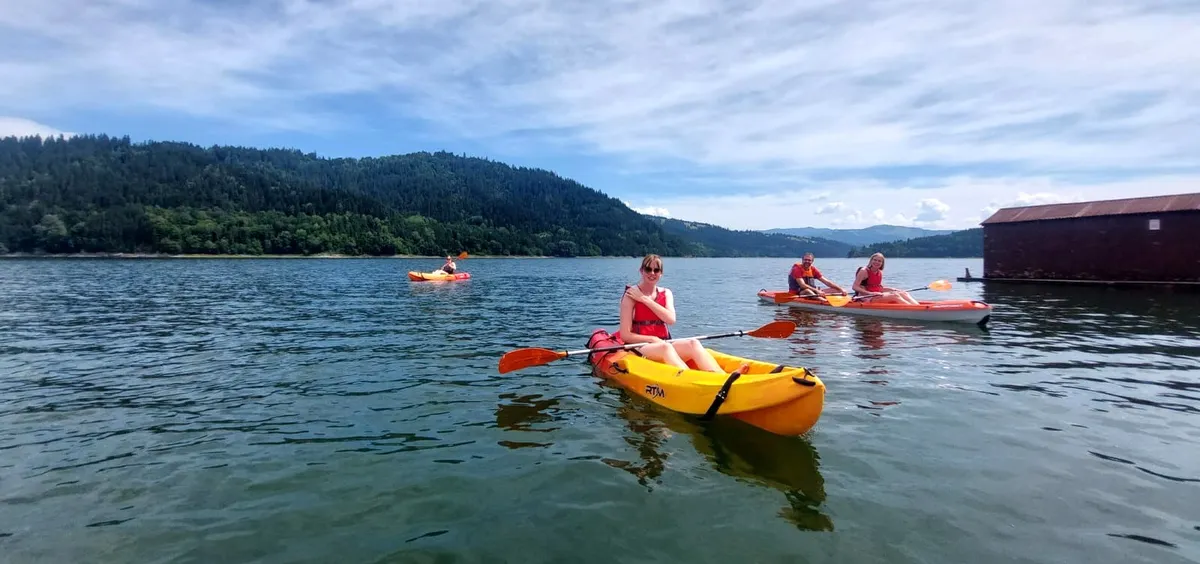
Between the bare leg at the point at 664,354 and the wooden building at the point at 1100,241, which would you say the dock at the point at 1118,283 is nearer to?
the wooden building at the point at 1100,241

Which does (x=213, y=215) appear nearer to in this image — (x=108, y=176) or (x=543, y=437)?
(x=108, y=176)

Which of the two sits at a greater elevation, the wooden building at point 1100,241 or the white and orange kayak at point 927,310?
the wooden building at point 1100,241

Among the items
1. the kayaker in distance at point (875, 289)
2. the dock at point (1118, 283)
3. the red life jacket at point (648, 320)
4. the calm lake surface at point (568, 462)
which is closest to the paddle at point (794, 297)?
the kayaker in distance at point (875, 289)

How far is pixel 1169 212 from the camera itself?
32094 millimetres

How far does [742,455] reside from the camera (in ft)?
23.1

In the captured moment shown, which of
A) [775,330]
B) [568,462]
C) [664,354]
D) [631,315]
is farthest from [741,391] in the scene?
[775,330]

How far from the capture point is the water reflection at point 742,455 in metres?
5.83

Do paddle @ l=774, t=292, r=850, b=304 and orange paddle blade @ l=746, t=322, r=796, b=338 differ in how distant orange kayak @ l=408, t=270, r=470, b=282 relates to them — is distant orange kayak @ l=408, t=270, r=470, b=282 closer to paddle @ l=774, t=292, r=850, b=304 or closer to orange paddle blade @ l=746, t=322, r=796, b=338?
paddle @ l=774, t=292, r=850, b=304

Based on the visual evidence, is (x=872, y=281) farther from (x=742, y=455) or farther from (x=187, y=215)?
(x=187, y=215)

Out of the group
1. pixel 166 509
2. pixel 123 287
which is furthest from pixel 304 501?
pixel 123 287

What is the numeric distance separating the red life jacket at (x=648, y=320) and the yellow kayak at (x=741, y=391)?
0.70 metres

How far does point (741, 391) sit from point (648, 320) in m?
2.99

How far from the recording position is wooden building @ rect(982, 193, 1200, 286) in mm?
32125

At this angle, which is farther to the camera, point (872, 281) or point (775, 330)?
point (872, 281)
